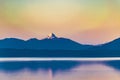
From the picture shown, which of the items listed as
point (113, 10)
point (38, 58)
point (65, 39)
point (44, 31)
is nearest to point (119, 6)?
point (113, 10)

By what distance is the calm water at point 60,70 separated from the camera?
1.73 meters

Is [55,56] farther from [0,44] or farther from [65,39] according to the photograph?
[0,44]

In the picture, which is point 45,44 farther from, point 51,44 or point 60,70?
point 60,70

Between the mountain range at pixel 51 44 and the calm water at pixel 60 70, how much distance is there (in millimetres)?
109

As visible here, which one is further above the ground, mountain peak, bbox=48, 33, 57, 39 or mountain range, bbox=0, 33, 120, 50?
mountain peak, bbox=48, 33, 57, 39

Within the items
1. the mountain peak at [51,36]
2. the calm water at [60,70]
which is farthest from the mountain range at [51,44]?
the calm water at [60,70]

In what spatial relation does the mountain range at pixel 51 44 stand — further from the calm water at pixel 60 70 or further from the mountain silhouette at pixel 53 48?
the calm water at pixel 60 70

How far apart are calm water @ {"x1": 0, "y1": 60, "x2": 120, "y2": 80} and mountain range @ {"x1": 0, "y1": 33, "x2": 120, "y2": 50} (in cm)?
11

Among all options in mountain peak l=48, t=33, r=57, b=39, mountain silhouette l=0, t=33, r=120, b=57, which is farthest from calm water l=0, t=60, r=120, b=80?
mountain peak l=48, t=33, r=57, b=39

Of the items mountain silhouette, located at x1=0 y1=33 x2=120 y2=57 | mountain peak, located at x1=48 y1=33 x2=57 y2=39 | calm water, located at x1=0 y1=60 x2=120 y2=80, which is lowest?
calm water, located at x1=0 y1=60 x2=120 y2=80

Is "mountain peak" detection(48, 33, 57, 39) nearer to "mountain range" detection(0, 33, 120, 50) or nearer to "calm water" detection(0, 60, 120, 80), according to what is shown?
"mountain range" detection(0, 33, 120, 50)

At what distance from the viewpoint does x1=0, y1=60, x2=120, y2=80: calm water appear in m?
1.73

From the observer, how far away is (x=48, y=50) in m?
1.77

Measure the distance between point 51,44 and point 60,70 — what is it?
0.21 meters
